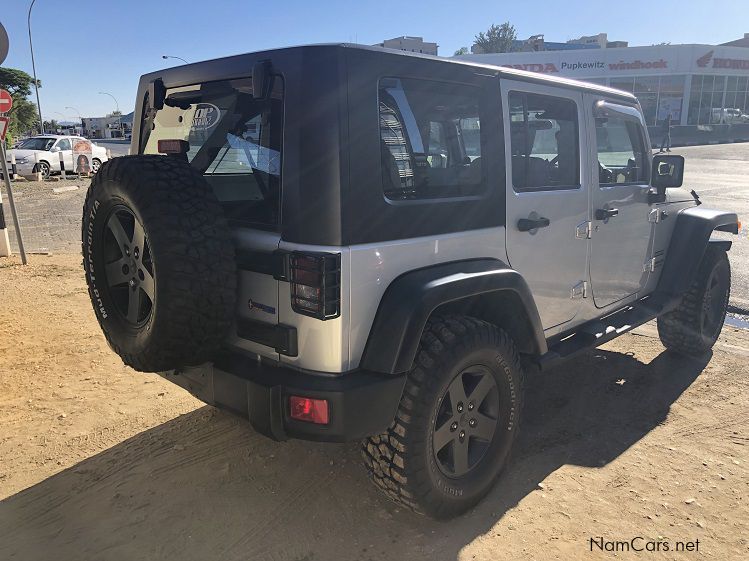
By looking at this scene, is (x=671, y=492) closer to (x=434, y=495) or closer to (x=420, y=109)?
(x=434, y=495)

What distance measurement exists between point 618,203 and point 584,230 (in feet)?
1.63

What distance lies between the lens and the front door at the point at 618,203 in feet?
12.1

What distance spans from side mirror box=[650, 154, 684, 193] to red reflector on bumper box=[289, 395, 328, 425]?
3.08 m

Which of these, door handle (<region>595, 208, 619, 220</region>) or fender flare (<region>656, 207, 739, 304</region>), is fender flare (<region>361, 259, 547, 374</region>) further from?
fender flare (<region>656, 207, 739, 304</region>)

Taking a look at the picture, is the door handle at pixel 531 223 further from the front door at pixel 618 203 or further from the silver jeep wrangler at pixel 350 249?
the front door at pixel 618 203

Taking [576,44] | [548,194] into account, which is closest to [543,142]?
[548,194]

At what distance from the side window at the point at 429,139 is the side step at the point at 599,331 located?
1.12 meters

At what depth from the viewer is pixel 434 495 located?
2641mm

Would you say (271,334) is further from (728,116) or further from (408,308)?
(728,116)

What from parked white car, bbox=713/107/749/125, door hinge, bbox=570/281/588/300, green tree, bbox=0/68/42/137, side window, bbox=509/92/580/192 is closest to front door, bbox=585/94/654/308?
door hinge, bbox=570/281/588/300

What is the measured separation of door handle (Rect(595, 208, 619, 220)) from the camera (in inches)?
143

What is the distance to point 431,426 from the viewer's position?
2.58 meters

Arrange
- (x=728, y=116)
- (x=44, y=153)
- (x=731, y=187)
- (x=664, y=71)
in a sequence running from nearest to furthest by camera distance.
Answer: (x=731, y=187), (x=44, y=153), (x=664, y=71), (x=728, y=116)
